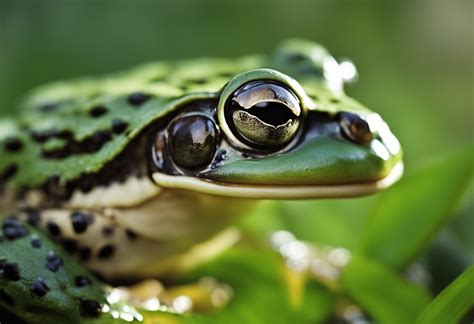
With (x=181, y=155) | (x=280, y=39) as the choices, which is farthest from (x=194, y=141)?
(x=280, y=39)

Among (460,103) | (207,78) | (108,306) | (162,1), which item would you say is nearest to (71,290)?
(108,306)

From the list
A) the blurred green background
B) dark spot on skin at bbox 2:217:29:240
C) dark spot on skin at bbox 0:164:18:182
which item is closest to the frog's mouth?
dark spot on skin at bbox 2:217:29:240

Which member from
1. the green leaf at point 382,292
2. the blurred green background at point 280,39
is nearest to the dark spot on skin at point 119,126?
the green leaf at point 382,292

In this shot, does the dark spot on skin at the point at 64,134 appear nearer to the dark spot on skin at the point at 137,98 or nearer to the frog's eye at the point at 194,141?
the dark spot on skin at the point at 137,98

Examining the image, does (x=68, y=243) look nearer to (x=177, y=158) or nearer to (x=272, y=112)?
(x=177, y=158)

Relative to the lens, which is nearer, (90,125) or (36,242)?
(36,242)

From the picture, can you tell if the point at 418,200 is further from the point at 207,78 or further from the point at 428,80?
the point at 428,80
